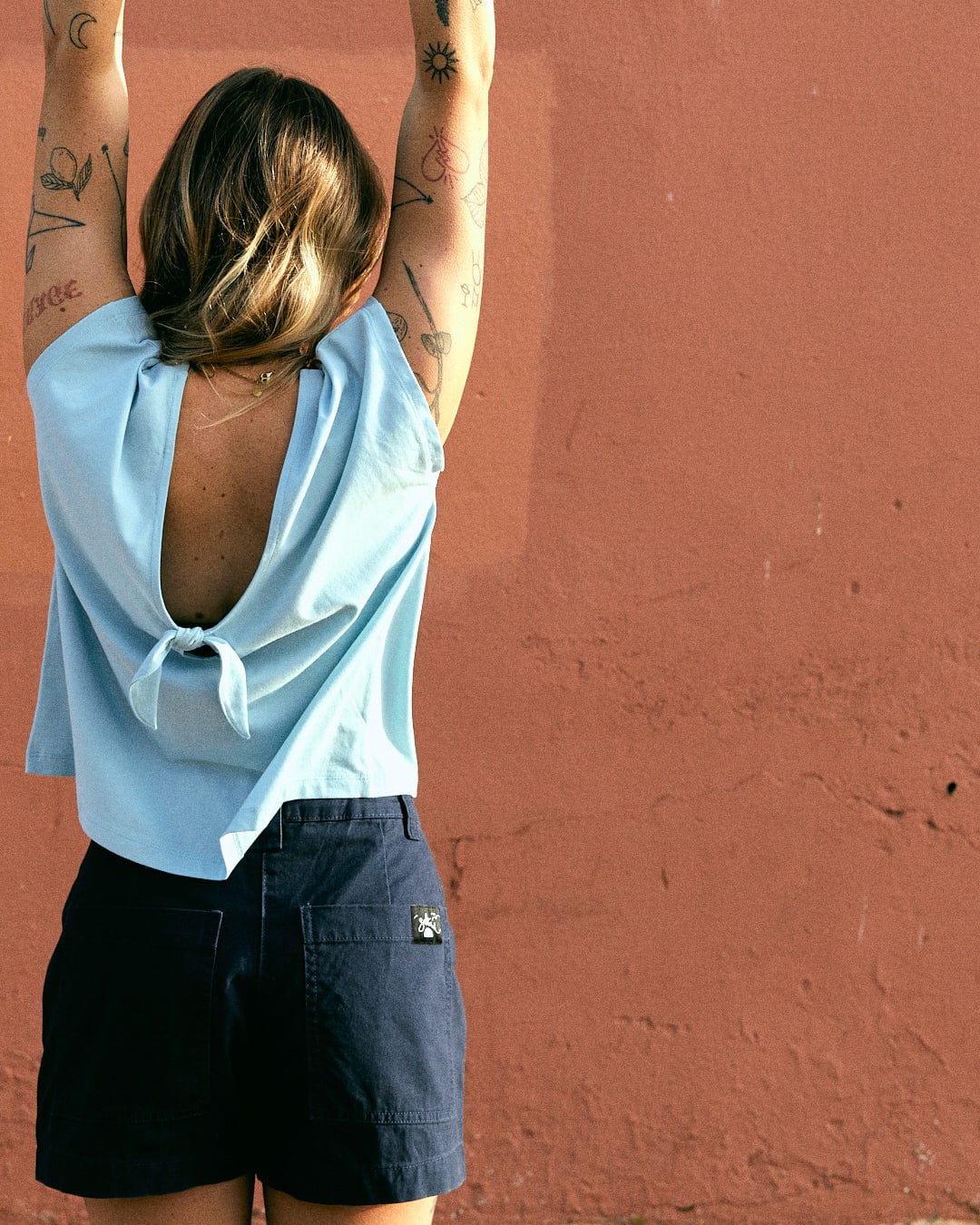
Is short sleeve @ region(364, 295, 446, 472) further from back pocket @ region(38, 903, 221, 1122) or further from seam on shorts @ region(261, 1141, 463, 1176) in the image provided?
seam on shorts @ region(261, 1141, 463, 1176)

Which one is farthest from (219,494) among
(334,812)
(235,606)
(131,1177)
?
(131,1177)

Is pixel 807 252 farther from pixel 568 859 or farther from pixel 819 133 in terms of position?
pixel 568 859

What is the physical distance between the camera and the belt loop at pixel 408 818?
54.1 inches

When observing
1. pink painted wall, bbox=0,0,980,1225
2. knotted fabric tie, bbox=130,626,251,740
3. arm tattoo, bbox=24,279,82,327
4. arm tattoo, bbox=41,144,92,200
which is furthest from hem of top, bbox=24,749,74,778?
pink painted wall, bbox=0,0,980,1225

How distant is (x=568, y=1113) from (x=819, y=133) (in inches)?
78.2

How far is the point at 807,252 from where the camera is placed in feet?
8.41

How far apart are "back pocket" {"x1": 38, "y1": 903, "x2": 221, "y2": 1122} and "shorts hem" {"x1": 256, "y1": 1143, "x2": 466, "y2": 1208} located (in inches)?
4.9

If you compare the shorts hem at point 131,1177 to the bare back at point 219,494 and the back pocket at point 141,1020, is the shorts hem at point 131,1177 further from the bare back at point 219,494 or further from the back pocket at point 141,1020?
the bare back at point 219,494

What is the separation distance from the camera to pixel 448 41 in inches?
57.5

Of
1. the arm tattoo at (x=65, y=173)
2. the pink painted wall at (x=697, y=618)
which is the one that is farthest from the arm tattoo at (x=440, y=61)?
the pink painted wall at (x=697, y=618)

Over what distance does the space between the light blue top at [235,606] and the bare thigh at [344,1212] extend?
0.34 m

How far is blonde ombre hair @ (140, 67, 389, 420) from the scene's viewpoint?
1339mm

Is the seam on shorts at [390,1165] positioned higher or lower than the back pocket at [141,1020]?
lower

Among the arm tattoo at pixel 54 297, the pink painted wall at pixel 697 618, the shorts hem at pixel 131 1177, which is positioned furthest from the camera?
the pink painted wall at pixel 697 618
